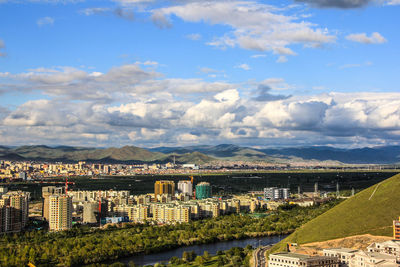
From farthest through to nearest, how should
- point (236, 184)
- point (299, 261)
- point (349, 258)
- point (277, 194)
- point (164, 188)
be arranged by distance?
point (236, 184) < point (164, 188) < point (277, 194) < point (349, 258) < point (299, 261)

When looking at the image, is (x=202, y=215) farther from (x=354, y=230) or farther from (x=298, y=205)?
(x=354, y=230)

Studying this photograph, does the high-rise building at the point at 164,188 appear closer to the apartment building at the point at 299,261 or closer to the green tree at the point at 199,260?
the green tree at the point at 199,260

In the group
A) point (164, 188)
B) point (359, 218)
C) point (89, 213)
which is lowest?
point (89, 213)

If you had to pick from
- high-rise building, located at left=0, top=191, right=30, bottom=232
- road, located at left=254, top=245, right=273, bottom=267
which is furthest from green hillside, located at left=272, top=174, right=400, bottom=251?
high-rise building, located at left=0, top=191, right=30, bottom=232

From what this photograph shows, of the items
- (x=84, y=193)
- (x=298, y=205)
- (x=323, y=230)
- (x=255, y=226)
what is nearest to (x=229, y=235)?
(x=255, y=226)

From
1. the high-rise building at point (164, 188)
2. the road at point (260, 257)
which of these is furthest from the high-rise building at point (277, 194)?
the road at point (260, 257)

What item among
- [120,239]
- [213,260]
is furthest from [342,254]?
[120,239]

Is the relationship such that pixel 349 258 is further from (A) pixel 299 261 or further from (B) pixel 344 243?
(B) pixel 344 243

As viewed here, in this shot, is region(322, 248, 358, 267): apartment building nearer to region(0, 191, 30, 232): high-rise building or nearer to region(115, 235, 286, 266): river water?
region(115, 235, 286, 266): river water
